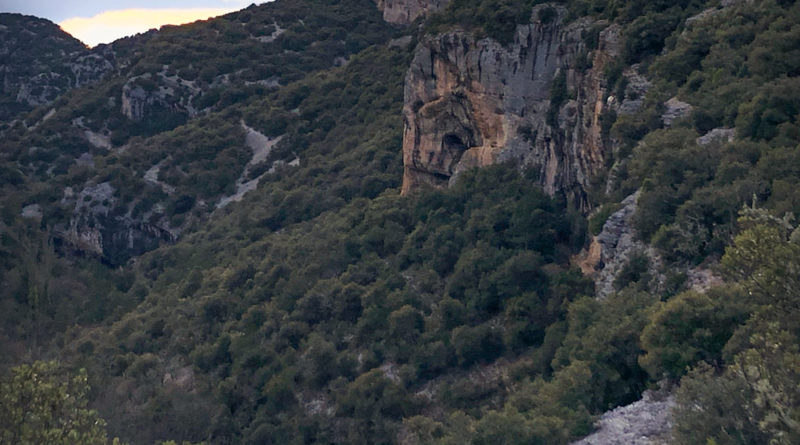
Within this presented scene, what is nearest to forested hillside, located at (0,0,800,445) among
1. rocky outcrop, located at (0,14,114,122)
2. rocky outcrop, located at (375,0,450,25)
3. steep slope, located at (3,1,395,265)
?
steep slope, located at (3,1,395,265)

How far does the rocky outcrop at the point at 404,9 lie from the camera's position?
3104 inches

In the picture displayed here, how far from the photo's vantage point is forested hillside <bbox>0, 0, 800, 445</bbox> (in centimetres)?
1562

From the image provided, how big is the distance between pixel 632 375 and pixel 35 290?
34.1 meters

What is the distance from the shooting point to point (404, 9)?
83000mm

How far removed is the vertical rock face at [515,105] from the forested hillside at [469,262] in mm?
115

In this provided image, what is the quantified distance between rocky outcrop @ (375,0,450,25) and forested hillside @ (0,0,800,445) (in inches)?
755

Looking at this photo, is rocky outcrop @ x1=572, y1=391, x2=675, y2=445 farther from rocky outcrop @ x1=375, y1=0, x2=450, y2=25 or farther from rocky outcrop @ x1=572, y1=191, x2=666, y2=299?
rocky outcrop @ x1=375, y1=0, x2=450, y2=25

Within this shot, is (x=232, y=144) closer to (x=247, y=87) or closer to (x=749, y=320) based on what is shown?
(x=247, y=87)

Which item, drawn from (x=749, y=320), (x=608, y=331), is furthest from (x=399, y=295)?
(x=749, y=320)

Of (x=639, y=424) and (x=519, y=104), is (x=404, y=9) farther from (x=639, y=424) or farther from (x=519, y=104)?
(x=639, y=424)

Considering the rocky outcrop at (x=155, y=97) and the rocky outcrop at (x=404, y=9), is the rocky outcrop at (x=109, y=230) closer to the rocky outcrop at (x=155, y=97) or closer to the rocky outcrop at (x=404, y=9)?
the rocky outcrop at (x=155, y=97)

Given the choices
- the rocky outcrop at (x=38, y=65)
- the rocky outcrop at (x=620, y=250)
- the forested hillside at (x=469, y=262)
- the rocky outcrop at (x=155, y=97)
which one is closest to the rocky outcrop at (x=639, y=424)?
the forested hillside at (x=469, y=262)

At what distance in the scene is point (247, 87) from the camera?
2926 inches

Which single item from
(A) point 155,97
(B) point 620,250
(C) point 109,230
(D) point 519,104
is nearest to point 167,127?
(A) point 155,97
